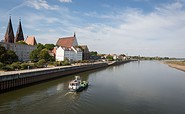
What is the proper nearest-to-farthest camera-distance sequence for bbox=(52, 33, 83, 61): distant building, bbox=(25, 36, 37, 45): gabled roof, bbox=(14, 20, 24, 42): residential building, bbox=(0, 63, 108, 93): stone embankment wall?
bbox=(0, 63, 108, 93): stone embankment wall < bbox=(52, 33, 83, 61): distant building < bbox=(14, 20, 24, 42): residential building < bbox=(25, 36, 37, 45): gabled roof

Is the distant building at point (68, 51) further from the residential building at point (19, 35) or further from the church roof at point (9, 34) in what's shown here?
the church roof at point (9, 34)

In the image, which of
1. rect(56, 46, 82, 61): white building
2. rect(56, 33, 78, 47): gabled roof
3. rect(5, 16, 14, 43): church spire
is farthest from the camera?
rect(56, 33, 78, 47): gabled roof

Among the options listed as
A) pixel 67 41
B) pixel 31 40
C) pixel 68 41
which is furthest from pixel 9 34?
pixel 67 41

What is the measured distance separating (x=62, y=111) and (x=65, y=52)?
240ft

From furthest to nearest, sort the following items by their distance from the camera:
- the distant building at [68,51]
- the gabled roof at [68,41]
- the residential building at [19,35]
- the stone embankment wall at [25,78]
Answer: the gabled roof at [68,41], the residential building at [19,35], the distant building at [68,51], the stone embankment wall at [25,78]

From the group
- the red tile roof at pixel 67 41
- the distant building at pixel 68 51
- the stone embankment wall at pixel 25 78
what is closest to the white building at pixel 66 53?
the distant building at pixel 68 51

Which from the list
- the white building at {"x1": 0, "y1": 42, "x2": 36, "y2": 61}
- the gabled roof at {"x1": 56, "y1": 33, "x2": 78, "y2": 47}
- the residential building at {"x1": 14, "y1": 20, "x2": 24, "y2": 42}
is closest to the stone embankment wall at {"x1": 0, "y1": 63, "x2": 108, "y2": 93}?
the white building at {"x1": 0, "y1": 42, "x2": 36, "y2": 61}

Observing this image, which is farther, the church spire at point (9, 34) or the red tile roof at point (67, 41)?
the red tile roof at point (67, 41)

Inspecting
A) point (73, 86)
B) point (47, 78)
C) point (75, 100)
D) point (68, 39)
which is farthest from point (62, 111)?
point (68, 39)

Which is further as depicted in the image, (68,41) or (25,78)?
(68,41)

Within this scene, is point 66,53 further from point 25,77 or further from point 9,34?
point 25,77

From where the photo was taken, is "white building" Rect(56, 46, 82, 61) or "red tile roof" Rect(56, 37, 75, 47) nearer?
"white building" Rect(56, 46, 82, 61)

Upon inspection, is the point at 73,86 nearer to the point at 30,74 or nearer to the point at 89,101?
the point at 89,101

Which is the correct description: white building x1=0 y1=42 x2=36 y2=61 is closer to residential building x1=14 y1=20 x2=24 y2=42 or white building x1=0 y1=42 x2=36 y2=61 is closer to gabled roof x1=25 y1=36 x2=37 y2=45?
residential building x1=14 y1=20 x2=24 y2=42
